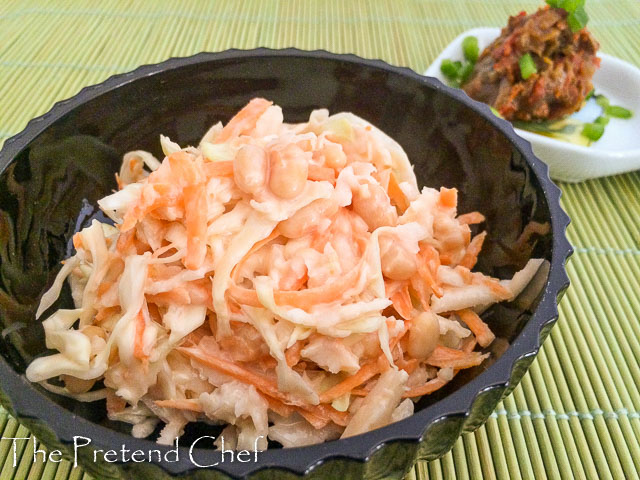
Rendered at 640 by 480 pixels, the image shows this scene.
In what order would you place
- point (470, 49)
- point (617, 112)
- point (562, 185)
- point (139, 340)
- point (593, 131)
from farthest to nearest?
point (470, 49) → point (617, 112) → point (593, 131) → point (562, 185) → point (139, 340)

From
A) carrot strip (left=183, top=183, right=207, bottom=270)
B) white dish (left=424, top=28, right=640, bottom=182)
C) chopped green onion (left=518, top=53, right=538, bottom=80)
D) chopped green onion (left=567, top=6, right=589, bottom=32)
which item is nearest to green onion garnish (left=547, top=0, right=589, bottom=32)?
chopped green onion (left=567, top=6, right=589, bottom=32)

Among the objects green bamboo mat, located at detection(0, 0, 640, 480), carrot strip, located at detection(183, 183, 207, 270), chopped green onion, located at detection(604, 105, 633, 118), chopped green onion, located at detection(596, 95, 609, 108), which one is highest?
carrot strip, located at detection(183, 183, 207, 270)

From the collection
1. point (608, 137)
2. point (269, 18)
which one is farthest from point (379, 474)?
point (269, 18)

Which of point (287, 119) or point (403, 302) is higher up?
point (287, 119)

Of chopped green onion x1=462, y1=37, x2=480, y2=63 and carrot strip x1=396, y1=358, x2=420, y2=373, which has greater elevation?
carrot strip x1=396, y1=358, x2=420, y2=373

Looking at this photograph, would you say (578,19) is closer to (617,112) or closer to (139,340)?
(617,112)

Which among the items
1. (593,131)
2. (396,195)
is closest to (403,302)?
(396,195)

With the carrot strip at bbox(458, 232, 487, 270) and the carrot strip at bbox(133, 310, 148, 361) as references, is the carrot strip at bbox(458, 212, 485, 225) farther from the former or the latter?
the carrot strip at bbox(133, 310, 148, 361)
